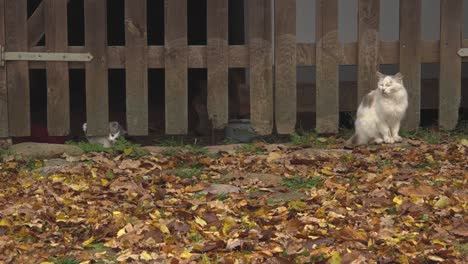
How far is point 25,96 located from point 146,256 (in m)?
4.35

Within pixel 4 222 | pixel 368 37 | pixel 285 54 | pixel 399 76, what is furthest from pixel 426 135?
pixel 4 222

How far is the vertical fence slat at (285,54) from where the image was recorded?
27.4 ft

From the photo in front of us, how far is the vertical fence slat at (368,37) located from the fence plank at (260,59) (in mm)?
930

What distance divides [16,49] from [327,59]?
10.3ft

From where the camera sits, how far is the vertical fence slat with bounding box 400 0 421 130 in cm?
843

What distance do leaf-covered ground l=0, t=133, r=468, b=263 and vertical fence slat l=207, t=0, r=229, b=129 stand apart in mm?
790

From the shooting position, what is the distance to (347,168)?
692 cm

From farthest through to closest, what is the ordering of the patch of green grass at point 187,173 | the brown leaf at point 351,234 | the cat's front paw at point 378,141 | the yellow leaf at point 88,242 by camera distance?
1. the cat's front paw at point 378,141
2. the patch of green grass at point 187,173
3. the yellow leaf at point 88,242
4. the brown leaf at point 351,234

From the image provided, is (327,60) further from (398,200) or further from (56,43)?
(398,200)

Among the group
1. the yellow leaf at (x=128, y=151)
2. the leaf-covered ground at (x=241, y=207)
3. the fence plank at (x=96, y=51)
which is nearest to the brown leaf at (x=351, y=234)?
the leaf-covered ground at (x=241, y=207)

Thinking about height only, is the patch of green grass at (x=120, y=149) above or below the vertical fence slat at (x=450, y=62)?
below

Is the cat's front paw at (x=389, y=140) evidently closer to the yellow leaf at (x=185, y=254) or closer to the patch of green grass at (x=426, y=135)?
the patch of green grass at (x=426, y=135)

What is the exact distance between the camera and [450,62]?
8.50 meters

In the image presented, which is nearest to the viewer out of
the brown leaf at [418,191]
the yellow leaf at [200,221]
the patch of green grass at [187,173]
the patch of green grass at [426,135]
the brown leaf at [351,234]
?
the brown leaf at [351,234]
